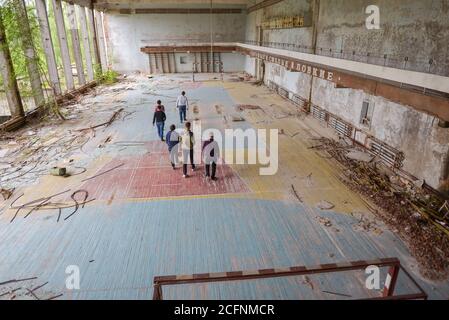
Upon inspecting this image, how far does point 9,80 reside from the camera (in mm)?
12344

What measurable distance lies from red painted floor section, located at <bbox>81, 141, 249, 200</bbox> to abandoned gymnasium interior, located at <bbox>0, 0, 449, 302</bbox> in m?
0.06

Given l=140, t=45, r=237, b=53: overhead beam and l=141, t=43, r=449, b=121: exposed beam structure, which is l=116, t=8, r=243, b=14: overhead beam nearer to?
l=140, t=45, r=237, b=53: overhead beam

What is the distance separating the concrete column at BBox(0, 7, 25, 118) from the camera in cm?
1181

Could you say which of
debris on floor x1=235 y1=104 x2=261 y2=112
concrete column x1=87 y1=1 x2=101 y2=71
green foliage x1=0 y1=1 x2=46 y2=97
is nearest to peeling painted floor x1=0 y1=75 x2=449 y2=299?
green foliage x1=0 y1=1 x2=46 y2=97

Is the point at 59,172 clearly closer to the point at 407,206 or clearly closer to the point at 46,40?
the point at 407,206

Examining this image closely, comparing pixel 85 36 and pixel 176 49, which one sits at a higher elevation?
pixel 85 36

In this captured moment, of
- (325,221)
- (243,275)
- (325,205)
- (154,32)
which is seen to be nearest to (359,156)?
(325,205)

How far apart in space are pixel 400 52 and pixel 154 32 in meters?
24.5

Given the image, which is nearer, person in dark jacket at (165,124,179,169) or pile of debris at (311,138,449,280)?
pile of debris at (311,138,449,280)

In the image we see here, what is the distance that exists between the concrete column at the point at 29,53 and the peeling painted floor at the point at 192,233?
6.25 m

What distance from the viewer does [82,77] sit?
67.9ft

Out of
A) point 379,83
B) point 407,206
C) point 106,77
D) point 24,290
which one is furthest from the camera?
point 106,77

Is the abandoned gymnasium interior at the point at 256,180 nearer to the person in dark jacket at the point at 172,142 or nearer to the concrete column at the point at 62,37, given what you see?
the person in dark jacket at the point at 172,142
